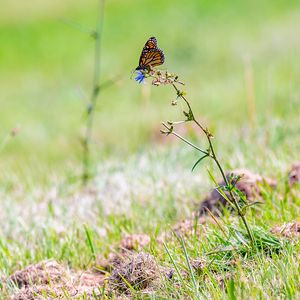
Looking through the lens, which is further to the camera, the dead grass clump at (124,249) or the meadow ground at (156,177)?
the dead grass clump at (124,249)

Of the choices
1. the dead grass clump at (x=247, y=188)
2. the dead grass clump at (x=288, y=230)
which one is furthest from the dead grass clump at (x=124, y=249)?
the dead grass clump at (x=288, y=230)

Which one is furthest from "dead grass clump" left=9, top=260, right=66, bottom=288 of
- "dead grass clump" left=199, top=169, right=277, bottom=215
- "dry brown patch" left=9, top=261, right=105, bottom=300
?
"dead grass clump" left=199, top=169, right=277, bottom=215

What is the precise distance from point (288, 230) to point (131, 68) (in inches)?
436

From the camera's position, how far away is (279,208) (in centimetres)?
342

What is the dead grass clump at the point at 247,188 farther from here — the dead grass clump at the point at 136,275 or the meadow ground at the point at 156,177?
the dead grass clump at the point at 136,275

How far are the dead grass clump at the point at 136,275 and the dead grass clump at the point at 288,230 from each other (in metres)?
0.52

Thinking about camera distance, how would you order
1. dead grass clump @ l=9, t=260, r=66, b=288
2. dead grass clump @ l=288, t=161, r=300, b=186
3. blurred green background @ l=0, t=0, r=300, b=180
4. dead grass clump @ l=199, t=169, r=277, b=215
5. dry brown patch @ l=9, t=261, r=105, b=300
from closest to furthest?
dry brown patch @ l=9, t=261, r=105, b=300
dead grass clump @ l=9, t=260, r=66, b=288
dead grass clump @ l=199, t=169, r=277, b=215
dead grass clump @ l=288, t=161, r=300, b=186
blurred green background @ l=0, t=0, r=300, b=180

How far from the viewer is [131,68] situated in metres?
13.8

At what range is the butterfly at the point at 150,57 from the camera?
2689 millimetres

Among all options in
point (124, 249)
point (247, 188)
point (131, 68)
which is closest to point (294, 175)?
point (247, 188)

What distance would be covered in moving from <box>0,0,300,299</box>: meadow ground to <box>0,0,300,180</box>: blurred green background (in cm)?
5

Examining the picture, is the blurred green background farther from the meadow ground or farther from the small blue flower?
the small blue flower

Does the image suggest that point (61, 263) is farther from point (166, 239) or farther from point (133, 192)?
point (133, 192)

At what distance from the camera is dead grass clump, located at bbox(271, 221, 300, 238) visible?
2.86 meters
